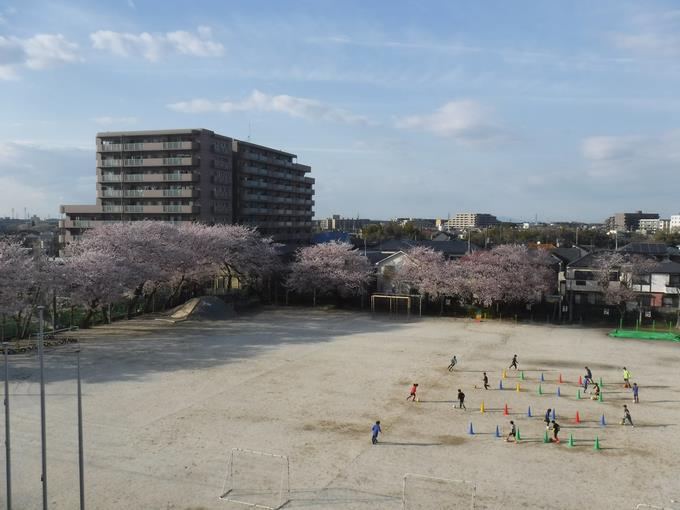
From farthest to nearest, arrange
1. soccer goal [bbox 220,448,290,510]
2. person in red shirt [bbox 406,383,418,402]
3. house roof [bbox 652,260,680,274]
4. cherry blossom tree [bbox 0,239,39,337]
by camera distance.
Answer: house roof [bbox 652,260,680,274] < cherry blossom tree [bbox 0,239,39,337] < person in red shirt [bbox 406,383,418,402] < soccer goal [bbox 220,448,290,510]

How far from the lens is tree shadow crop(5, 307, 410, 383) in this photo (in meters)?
29.5

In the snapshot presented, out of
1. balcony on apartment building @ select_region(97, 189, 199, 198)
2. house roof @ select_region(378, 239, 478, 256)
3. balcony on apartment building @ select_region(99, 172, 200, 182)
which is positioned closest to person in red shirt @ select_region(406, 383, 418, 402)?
house roof @ select_region(378, 239, 478, 256)

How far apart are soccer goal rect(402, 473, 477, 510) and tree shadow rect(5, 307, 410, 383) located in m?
16.1

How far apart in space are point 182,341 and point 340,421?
18673mm

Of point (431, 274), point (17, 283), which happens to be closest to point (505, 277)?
point (431, 274)

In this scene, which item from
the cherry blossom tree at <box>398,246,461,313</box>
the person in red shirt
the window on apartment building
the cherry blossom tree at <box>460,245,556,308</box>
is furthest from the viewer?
the window on apartment building

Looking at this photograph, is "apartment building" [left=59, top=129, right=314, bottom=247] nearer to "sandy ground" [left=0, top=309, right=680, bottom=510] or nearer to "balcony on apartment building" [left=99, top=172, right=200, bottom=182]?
"balcony on apartment building" [left=99, top=172, right=200, bottom=182]

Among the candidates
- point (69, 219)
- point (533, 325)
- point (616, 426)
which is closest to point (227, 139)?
point (69, 219)

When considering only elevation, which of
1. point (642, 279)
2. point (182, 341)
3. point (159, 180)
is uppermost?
point (159, 180)

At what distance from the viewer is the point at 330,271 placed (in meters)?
53.6

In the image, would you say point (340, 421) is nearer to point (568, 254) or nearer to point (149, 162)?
point (568, 254)

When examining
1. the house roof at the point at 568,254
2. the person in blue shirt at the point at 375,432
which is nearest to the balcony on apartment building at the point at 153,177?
the house roof at the point at 568,254

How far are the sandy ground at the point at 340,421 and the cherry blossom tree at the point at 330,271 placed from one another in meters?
15.0

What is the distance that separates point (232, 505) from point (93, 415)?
9851 millimetres
